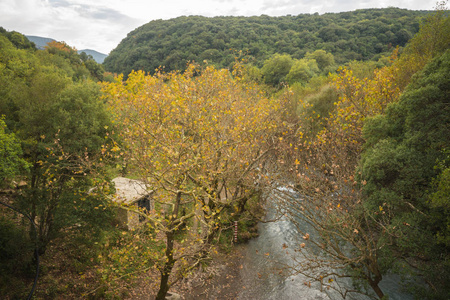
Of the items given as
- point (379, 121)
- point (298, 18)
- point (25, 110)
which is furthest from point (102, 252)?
point (298, 18)

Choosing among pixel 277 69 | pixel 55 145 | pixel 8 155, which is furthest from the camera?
pixel 277 69

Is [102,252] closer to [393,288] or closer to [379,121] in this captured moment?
[393,288]

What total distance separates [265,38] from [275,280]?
69047mm

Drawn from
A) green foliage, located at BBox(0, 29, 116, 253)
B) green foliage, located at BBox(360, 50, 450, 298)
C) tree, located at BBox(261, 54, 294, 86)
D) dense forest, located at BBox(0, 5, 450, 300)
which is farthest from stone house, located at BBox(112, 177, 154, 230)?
tree, located at BBox(261, 54, 294, 86)

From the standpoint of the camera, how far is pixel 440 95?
9.56 meters

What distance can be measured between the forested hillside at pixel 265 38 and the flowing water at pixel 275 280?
1671 inches

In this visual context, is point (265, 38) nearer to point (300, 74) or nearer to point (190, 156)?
point (300, 74)

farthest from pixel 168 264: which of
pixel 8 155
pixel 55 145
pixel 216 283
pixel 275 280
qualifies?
pixel 8 155

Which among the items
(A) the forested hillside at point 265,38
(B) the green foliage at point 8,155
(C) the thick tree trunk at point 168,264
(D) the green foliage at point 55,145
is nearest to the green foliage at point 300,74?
(A) the forested hillside at point 265,38

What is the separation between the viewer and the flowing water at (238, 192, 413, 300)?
11833 mm

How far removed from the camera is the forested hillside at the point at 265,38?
56812 mm

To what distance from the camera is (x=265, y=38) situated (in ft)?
227

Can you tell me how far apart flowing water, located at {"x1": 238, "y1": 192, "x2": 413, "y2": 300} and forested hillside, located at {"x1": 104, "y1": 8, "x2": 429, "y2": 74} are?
1671 inches

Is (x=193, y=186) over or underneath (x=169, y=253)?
over
